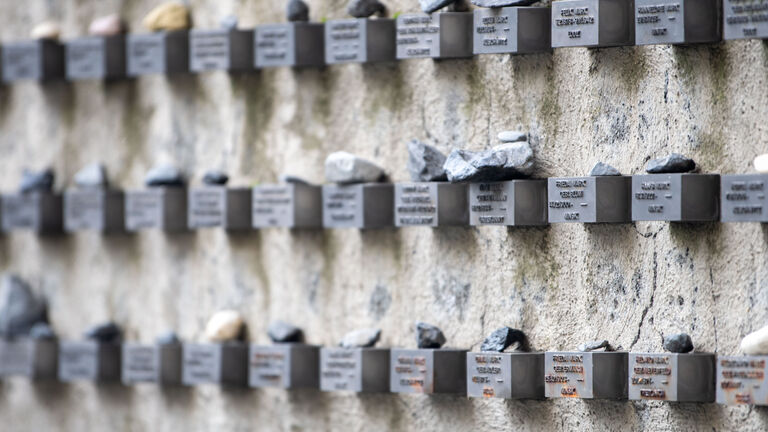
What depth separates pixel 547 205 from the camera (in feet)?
8.98

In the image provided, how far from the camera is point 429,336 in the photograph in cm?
287

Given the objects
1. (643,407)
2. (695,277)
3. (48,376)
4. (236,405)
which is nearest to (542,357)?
(643,407)

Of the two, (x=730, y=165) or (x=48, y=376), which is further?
(x=48, y=376)

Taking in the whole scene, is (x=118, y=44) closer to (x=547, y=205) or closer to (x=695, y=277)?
(x=547, y=205)

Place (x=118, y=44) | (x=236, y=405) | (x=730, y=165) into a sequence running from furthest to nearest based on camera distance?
(x=118, y=44) < (x=236, y=405) < (x=730, y=165)

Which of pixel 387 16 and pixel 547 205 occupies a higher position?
pixel 387 16

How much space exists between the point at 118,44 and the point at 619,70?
173cm

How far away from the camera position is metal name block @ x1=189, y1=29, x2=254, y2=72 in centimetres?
321

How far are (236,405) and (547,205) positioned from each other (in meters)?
1.22

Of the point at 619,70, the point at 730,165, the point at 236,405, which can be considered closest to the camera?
the point at 730,165

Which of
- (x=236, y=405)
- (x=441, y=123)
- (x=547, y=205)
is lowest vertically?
(x=236, y=405)

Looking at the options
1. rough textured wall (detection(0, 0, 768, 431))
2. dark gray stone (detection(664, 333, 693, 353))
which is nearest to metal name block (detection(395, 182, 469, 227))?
rough textured wall (detection(0, 0, 768, 431))

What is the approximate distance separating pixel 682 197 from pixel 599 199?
21 cm

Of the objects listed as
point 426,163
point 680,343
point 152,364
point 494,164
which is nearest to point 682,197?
point 680,343
